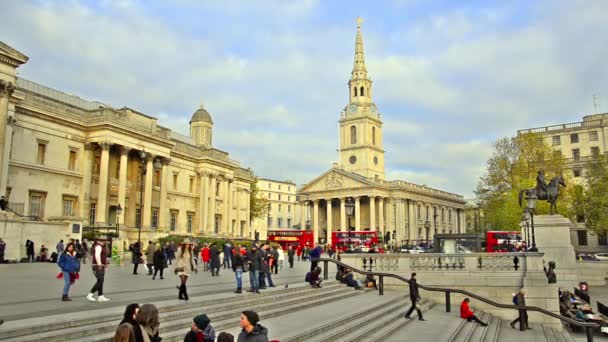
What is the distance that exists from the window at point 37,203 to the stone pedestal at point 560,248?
107ft

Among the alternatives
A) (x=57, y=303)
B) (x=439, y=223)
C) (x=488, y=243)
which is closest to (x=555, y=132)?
(x=488, y=243)

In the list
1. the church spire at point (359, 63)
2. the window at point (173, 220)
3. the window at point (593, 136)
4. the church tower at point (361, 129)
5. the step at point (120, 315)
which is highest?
the church spire at point (359, 63)

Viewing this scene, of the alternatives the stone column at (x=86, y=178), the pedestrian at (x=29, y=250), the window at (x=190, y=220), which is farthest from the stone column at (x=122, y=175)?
the pedestrian at (x=29, y=250)

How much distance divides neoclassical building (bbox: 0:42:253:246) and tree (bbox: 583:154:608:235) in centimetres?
3670

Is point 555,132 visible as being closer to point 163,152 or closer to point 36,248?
point 163,152

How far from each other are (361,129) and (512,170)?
50.7 metres

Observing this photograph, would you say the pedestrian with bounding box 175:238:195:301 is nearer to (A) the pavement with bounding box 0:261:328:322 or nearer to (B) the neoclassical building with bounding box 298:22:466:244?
(A) the pavement with bounding box 0:261:328:322

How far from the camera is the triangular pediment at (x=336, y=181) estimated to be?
274 ft

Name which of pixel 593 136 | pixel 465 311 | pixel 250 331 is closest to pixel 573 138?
pixel 593 136

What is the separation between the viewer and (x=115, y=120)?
37250mm

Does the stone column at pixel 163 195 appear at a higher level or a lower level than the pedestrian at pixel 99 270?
higher

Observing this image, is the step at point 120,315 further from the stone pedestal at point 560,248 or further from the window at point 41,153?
the window at point 41,153

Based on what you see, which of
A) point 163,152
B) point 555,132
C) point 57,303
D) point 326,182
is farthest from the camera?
point 326,182

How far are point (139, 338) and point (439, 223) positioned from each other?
98.2m
